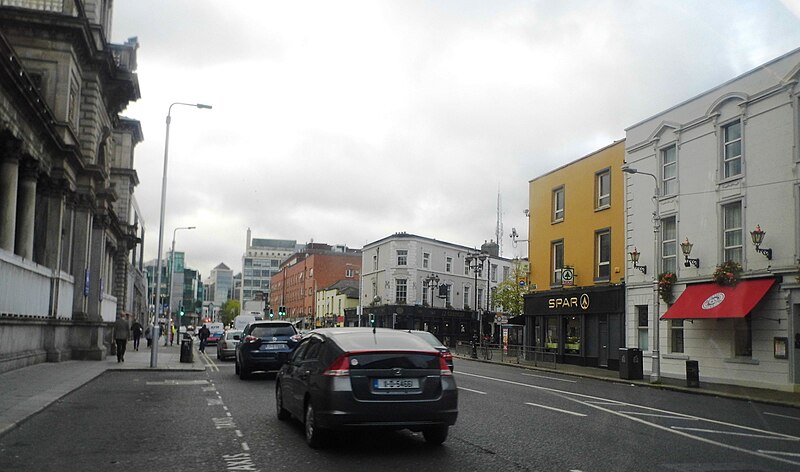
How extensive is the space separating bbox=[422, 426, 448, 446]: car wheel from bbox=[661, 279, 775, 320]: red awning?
1643 centimetres

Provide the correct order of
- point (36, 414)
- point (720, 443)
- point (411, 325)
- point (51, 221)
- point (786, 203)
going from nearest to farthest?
point (720, 443), point (36, 414), point (786, 203), point (51, 221), point (411, 325)

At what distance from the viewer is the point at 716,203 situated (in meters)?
25.8

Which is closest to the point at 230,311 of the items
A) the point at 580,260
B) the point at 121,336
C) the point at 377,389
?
Result: the point at 580,260

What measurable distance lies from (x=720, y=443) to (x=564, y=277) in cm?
2509

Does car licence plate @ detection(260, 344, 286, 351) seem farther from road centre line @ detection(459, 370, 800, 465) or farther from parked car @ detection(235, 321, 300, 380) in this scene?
Answer: road centre line @ detection(459, 370, 800, 465)

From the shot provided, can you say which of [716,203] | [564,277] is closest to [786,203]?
[716,203]

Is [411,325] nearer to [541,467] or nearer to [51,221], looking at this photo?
[51,221]

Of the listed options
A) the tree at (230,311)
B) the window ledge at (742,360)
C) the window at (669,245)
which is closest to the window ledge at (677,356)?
the window ledge at (742,360)

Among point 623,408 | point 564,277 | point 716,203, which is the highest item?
point 716,203

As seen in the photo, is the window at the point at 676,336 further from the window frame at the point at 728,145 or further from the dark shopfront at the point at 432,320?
the dark shopfront at the point at 432,320

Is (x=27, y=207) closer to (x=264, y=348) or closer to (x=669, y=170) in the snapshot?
(x=264, y=348)

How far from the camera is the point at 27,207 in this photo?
2581cm

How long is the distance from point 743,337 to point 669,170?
25.1ft

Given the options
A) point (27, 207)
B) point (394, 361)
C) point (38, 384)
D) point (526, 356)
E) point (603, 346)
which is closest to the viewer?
point (394, 361)
